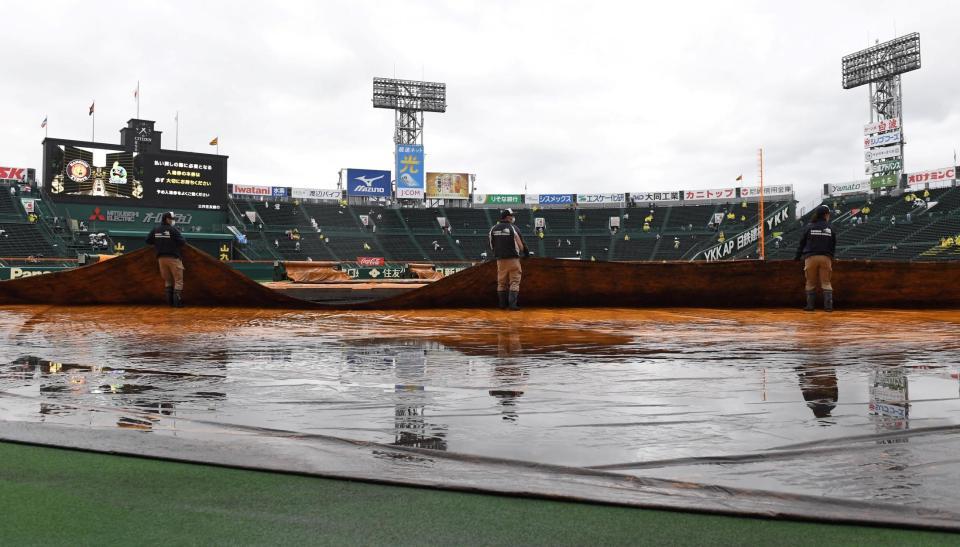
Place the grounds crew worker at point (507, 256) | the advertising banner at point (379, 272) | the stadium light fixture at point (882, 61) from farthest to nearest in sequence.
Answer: the stadium light fixture at point (882, 61)
the advertising banner at point (379, 272)
the grounds crew worker at point (507, 256)

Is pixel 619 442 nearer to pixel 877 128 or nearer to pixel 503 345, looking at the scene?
pixel 503 345

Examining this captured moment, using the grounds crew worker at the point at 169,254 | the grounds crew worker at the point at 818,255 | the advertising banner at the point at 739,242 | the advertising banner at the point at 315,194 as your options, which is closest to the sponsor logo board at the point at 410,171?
the advertising banner at the point at 315,194

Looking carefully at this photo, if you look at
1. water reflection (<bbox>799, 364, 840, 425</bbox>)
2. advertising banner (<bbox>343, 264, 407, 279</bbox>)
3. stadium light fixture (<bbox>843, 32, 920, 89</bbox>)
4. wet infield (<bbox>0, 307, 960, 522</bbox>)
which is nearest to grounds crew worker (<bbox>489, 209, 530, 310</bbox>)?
wet infield (<bbox>0, 307, 960, 522</bbox>)

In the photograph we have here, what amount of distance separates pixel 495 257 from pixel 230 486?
23.6ft

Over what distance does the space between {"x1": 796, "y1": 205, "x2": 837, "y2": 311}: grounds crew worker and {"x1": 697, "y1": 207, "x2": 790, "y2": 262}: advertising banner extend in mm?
38039

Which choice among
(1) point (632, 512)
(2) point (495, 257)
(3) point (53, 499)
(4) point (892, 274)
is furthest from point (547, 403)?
(4) point (892, 274)

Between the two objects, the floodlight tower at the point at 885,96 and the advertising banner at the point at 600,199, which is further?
the advertising banner at the point at 600,199

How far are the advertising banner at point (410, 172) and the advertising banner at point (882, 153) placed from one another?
33.4 meters

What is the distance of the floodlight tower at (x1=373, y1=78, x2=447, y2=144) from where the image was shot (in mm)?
51469

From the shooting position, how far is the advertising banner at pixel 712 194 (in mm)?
53625

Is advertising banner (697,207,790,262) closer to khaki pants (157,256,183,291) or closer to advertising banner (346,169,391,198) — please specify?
advertising banner (346,169,391,198)

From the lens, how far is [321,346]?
4.59 m

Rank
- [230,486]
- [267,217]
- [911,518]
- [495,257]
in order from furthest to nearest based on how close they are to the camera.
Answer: [267,217] < [495,257] < [230,486] < [911,518]

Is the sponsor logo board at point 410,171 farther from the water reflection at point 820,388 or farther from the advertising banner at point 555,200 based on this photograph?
the water reflection at point 820,388
